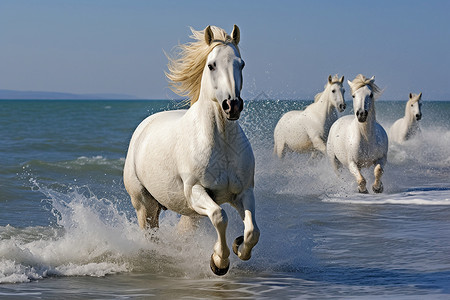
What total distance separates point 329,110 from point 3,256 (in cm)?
856

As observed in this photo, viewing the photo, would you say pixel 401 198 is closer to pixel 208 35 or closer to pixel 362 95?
pixel 362 95

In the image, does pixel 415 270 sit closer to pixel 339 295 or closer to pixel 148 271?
pixel 339 295

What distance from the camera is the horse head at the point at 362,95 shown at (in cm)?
1034

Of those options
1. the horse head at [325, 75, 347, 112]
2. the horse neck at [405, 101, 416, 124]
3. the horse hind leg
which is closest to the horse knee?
the horse hind leg

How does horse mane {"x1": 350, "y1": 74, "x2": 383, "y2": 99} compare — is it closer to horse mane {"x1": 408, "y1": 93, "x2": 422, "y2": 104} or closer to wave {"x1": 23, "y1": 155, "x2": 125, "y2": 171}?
wave {"x1": 23, "y1": 155, "x2": 125, "y2": 171}

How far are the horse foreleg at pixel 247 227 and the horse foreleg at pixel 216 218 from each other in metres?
0.13

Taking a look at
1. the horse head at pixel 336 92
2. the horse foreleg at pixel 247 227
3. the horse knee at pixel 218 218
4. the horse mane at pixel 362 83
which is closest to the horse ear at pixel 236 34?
the horse foreleg at pixel 247 227

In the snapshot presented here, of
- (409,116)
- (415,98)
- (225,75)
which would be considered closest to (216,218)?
(225,75)

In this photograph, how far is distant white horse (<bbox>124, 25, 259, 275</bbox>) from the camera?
5.07 m

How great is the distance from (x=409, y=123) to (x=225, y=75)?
1517 centimetres

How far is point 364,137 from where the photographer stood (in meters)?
10.9

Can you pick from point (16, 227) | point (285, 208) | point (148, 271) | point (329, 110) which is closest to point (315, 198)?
point (285, 208)

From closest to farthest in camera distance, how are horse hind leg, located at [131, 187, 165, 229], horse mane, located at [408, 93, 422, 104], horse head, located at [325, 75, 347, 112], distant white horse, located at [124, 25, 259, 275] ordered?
distant white horse, located at [124, 25, 259, 275], horse hind leg, located at [131, 187, 165, 229], horse head, located at [325, 75, 347, 112], horse mane, located at [408, 93, 422, 104]

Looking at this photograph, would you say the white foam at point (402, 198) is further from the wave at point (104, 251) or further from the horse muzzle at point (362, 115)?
the wave at point (104, 251)
